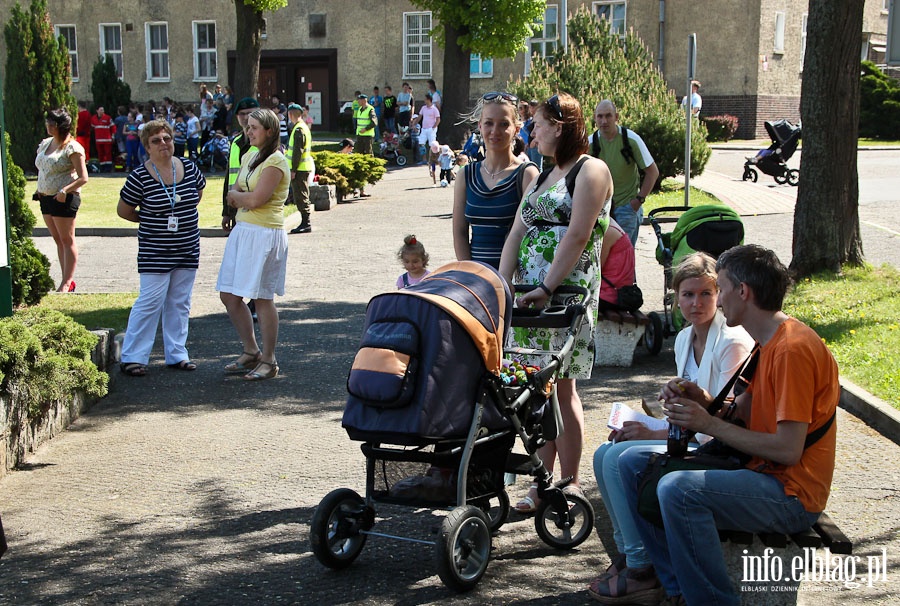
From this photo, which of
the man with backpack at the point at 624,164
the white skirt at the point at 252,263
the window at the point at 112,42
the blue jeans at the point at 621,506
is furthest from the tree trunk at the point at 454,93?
the blue jeans at the point at 621,506

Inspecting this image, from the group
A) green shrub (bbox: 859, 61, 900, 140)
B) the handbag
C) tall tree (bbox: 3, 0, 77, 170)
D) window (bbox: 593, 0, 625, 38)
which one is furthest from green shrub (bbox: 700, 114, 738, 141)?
the handbag

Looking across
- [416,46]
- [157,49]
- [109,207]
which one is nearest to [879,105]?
[416,46]

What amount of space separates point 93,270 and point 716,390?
36.4 feet

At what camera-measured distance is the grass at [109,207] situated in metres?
17.9

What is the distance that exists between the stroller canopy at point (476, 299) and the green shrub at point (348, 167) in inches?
633

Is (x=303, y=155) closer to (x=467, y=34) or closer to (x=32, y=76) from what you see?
(x=32, y=76)

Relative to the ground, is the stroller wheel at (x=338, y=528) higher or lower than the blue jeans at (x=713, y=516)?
lower

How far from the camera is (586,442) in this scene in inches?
263

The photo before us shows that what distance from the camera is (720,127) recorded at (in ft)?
125

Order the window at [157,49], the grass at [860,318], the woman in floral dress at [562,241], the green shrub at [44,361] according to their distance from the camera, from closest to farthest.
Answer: the woman in floral dress at [562,241] → the green shrub at [44,361] → the grass at [860,318] → the window at [157,49]

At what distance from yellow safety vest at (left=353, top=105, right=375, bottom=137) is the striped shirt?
18942mm

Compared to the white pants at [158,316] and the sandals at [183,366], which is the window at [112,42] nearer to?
the white pants at [158,316]

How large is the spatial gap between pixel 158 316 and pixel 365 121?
19451mm

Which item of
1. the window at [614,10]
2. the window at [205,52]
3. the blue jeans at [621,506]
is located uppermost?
the window at [614,10]
